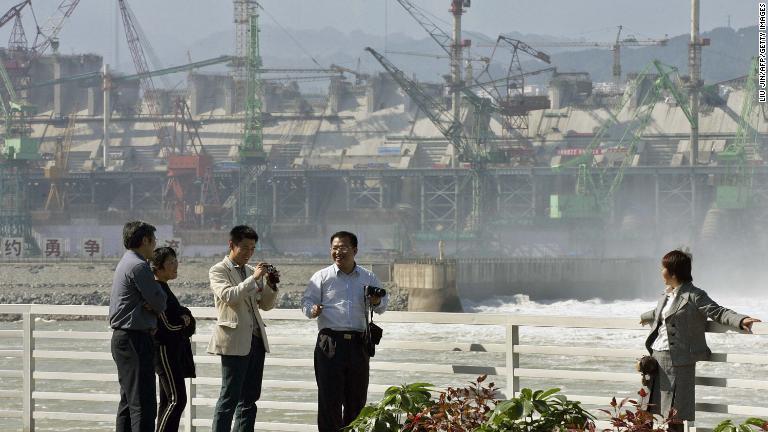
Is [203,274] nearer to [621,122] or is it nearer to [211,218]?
[211,218]


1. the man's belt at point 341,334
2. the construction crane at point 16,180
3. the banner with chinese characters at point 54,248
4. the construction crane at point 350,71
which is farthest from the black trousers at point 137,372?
the construction crane at point 350,71

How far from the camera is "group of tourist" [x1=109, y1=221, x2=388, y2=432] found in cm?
705

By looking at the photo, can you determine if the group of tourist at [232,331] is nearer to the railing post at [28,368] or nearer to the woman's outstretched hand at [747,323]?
the woman's outstretched hand at [747,323]

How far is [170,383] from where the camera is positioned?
23.7 feet

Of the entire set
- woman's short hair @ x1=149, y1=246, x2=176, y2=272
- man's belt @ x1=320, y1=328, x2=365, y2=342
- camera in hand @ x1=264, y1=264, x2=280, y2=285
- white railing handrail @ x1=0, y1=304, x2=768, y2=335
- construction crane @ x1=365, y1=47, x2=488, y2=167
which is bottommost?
man's belt @ x1=320, y1=328, x2=365, y2=342

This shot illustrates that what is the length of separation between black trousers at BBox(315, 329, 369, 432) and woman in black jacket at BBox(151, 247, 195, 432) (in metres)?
0.68

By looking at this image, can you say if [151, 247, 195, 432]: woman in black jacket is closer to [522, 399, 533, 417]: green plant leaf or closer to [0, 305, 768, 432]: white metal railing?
[0, 305, 768, 432]: white metal railing

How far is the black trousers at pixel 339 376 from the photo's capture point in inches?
283

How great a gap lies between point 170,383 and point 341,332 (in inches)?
36.0

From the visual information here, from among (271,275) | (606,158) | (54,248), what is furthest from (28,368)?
(606,158)

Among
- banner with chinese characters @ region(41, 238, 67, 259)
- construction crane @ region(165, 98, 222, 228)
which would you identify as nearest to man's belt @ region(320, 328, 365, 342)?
banner with chinese characters @ region(41, 238, 67, 259)

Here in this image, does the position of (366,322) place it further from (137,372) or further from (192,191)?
(192,191)

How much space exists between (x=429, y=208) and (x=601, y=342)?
196 feet

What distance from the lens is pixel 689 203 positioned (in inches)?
3703
